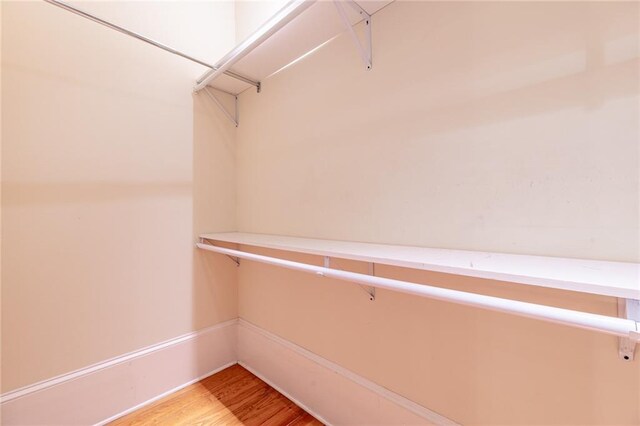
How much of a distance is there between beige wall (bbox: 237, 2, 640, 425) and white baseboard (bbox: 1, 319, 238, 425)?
0.77 meters

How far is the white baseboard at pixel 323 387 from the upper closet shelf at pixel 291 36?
4.88 feet

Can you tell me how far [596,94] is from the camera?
2.31 ft

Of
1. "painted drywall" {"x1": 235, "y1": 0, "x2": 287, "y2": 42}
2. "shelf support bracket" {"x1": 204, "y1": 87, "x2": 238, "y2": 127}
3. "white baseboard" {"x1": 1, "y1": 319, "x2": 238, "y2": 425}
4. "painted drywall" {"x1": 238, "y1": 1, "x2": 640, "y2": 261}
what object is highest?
"painted drywall" {"x1": 235, "y1": 0, "x2": 287, "y2": 42}

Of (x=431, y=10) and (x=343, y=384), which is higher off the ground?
(x=431, y=10)

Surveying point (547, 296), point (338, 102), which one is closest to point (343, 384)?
point (547, 296)

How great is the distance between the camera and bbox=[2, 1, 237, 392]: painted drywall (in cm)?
115

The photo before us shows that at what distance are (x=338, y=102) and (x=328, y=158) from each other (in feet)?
0.93

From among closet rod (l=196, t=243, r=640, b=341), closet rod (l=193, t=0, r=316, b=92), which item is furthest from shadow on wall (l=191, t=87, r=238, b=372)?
closet rod (l=196, t=243, r=640, b=341)

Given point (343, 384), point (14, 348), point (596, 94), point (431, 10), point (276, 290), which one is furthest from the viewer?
point (276, 290)

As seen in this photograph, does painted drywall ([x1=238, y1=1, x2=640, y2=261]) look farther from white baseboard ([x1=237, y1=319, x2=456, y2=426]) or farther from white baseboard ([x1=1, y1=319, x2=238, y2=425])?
white baseboard ([x1=1, y1=319, x2=238, y2=425])

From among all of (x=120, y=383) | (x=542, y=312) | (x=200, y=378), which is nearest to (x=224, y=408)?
(x=200, y=378)

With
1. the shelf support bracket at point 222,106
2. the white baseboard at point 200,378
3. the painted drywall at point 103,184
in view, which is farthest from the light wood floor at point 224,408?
the shelf support bracket at point 222,106

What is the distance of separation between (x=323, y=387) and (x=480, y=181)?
4.07ft

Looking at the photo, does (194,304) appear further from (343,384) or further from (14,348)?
(343,384)
